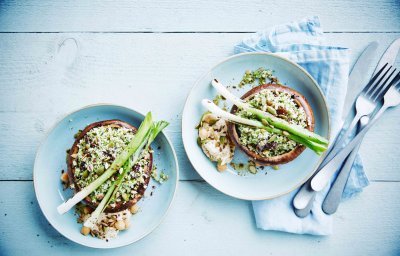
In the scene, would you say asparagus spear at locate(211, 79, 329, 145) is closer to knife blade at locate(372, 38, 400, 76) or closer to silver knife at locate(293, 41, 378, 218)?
silver knife at locate(293, 41, 378, 218)

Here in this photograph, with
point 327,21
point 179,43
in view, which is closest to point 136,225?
point 179,43

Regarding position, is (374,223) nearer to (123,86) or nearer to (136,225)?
(136,225)

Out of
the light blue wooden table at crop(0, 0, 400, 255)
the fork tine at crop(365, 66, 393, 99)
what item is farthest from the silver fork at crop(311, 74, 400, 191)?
the light blue wooden table at crop(0, 0, 400, 255)

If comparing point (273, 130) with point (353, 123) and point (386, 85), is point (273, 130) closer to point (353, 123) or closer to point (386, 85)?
point (353, 123)

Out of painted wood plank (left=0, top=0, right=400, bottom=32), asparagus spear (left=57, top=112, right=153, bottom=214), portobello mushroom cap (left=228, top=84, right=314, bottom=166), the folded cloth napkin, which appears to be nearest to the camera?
asparagus spear (left=57, top=112, right=153, bottom=214)

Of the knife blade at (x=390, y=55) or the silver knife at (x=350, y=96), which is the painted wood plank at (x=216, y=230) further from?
the knife blade at (x=390, y=55)

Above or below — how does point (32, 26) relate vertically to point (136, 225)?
above
